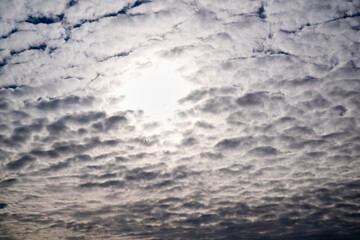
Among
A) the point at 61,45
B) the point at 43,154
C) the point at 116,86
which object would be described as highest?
the point at 61,45

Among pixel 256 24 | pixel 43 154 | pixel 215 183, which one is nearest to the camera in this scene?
pixel 256 24

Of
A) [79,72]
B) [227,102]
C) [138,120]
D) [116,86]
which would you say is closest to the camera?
[79,72]

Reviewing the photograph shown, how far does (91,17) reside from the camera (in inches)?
202

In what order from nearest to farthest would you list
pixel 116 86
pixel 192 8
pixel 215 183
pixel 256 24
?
pixel 192 8 < pixel 256 24 < pixel 116 86 < pixel 215 183

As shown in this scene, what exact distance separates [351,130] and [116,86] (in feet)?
28.4

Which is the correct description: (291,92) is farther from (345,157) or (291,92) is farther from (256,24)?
(345,157)

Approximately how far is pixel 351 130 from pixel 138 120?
7970mm

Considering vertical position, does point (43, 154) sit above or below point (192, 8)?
below

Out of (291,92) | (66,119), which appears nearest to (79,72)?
(66,119)

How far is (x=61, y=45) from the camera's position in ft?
18.2

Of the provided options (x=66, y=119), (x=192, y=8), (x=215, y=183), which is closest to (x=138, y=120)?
(x=66, y=119)

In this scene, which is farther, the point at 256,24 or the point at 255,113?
the point at 255,113

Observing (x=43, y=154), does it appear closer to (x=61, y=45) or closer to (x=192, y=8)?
(x=61, y=45)

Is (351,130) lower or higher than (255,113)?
lower
